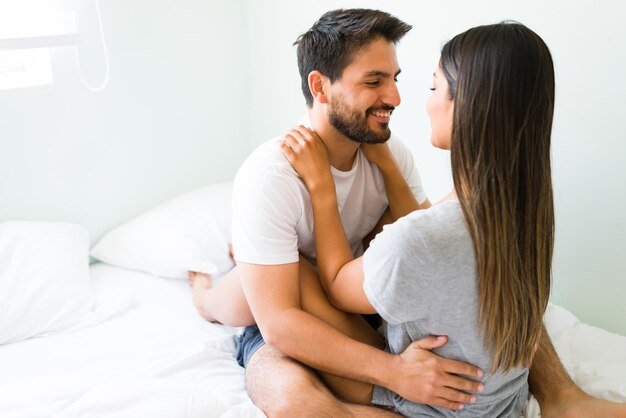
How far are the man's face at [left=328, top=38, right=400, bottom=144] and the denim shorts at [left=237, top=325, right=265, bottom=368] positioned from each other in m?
0.53

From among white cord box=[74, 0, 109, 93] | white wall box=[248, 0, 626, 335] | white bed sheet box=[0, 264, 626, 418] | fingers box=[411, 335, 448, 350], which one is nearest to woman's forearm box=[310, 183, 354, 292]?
fingers box=[411, 335, 448, 350]

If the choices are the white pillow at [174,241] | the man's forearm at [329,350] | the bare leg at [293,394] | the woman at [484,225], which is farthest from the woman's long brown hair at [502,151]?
the white pillow at [174,241]

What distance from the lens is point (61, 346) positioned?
1572 millimetres

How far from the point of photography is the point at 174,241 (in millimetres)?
1933

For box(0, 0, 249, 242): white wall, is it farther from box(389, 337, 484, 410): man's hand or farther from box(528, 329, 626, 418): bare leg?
box(528, 329, 626, 418): bare leg

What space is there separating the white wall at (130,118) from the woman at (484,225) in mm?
1084

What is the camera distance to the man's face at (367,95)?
1474 millimetres

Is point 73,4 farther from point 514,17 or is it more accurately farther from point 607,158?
point 607,158

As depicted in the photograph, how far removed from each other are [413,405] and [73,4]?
57.0 inches

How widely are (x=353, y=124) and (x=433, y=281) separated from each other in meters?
0.53

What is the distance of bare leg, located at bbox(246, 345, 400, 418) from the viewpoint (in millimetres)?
1272

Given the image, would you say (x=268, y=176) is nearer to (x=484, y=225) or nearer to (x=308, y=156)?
(x=308, y=156)

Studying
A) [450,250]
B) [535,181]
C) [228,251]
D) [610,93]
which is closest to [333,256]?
[450,250]

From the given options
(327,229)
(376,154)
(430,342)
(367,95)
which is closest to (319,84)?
(367,95)
